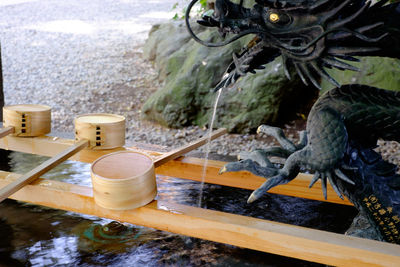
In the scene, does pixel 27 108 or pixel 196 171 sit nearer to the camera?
pixel 196 171

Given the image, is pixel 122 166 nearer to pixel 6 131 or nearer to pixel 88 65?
pixel 6 131

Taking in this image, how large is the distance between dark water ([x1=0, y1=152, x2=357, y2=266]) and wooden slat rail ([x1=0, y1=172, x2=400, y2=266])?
0.45 metres

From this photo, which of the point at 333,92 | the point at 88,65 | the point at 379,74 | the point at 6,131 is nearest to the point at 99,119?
the point at 6,131

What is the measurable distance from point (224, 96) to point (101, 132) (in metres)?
3.13

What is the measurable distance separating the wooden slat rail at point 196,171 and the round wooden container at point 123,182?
0.51 meters

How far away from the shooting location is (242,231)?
154 cm

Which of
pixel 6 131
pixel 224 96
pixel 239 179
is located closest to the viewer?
pixel 239 179

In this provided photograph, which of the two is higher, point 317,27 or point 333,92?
point 317,27

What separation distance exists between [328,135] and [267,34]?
0.50m

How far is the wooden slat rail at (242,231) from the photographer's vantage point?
143 cm

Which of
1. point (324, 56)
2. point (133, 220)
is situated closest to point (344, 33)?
point (324, 56)

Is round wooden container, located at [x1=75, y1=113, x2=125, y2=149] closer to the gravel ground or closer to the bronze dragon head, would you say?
the bronze dragon head

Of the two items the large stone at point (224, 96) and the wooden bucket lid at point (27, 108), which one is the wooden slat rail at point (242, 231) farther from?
the large stone at point (224, 96)

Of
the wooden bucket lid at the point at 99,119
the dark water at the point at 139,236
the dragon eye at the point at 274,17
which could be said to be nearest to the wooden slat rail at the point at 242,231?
the dark water at the point at 139,236
